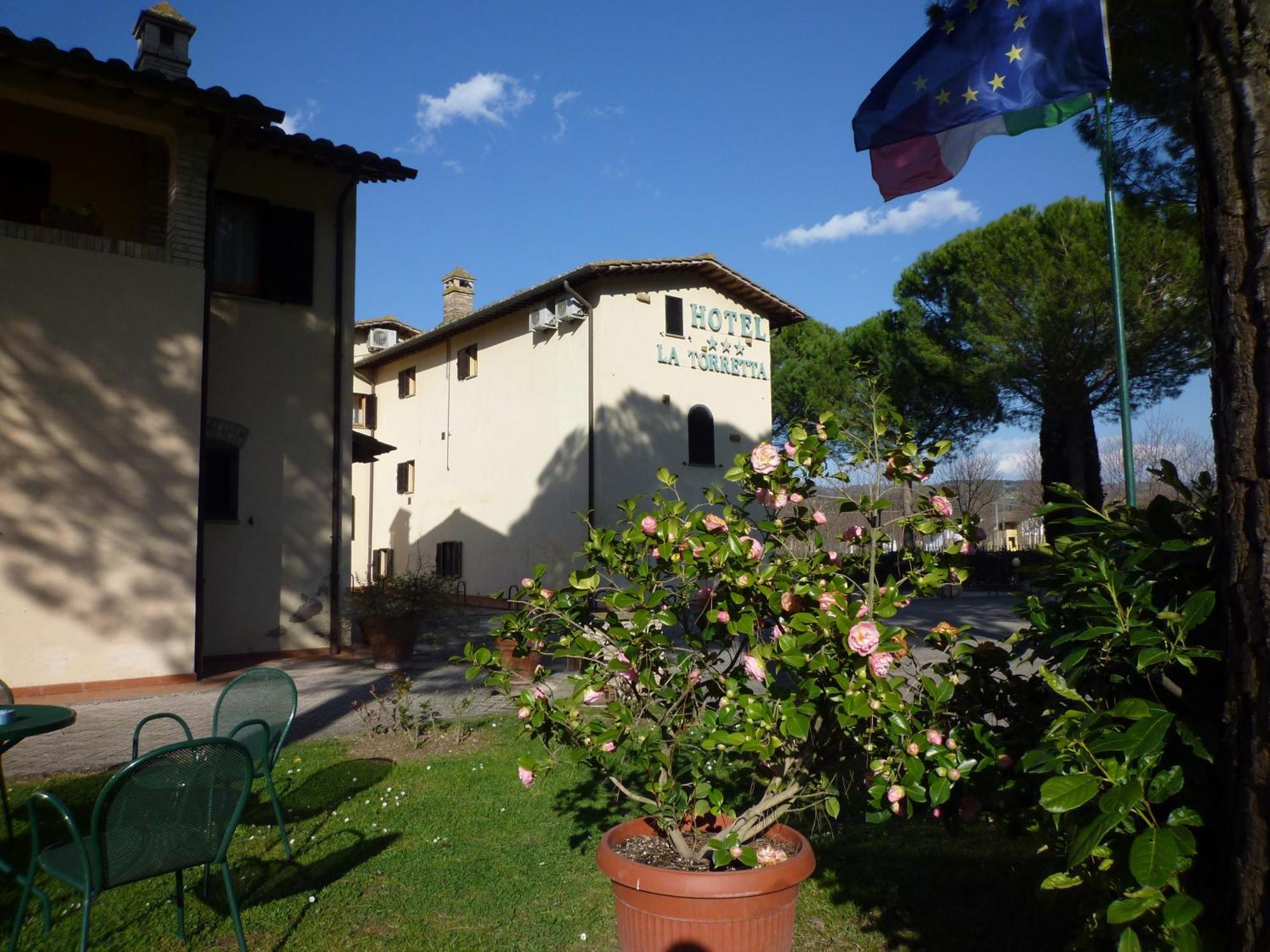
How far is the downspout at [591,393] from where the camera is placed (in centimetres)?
1664

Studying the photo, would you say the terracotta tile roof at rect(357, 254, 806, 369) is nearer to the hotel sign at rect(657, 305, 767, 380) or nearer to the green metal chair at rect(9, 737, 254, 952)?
the hotel sign at rect(657, 305, 767, 380)

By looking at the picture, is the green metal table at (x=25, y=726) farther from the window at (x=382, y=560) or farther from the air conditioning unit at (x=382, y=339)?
the air conditioning unit at (x=382, y=339)

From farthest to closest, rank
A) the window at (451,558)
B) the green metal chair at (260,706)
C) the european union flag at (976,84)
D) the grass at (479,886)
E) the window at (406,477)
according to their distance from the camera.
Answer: the window at (406,477)
the window at (451,558)
the european union flag at (976,84)
the green metal chair at (260,706)
the grass at (479,886)

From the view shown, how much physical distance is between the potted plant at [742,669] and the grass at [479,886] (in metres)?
0.57

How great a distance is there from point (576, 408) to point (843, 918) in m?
14.3

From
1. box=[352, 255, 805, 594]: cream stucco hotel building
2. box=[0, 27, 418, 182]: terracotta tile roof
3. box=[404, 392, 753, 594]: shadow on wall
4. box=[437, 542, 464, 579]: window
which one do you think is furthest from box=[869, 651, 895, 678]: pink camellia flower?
box=[437, 542, 464, 579]: window

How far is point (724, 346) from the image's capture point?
18.6m

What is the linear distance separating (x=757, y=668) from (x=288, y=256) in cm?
1010

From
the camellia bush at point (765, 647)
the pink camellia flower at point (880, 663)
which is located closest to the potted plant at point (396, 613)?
the camellia bush at point (765, 647)

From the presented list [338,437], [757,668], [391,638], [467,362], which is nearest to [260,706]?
[757,668]

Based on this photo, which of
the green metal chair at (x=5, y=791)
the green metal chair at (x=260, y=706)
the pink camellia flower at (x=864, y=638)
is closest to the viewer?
the pink camellia flower at (x=864, y=638)

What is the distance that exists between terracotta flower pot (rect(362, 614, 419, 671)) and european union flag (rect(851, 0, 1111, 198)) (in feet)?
21.9

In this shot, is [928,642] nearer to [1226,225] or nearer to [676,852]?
[676,852]

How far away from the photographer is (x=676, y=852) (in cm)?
303
